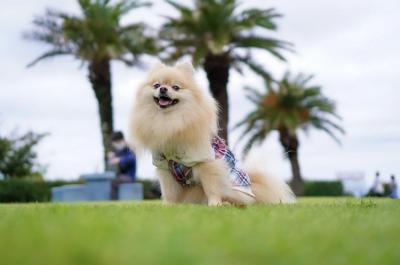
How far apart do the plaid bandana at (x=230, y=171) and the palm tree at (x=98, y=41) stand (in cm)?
2407

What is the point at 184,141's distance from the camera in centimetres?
809

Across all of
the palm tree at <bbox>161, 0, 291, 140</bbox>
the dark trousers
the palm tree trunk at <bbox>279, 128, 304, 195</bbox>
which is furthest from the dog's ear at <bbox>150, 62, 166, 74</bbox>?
the palm tree trunk at <bbox>279, 128, 304, 195</bbox>

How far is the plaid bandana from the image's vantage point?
812 centimetres

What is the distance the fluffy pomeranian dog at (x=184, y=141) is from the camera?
7992mm

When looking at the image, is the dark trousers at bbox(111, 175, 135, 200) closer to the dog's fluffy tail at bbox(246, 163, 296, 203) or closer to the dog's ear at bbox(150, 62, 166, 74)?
the dog's fluffy tail at bbox(246, 163, 296, 203)

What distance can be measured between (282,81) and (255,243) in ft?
117

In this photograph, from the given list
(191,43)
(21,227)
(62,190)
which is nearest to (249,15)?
(191,43)

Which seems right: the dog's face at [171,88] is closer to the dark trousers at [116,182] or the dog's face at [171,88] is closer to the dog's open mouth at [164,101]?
the dog's open mouth at [164,101]

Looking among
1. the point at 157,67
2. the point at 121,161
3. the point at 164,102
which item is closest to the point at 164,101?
the point at 164,102

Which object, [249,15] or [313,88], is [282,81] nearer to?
[313,88]

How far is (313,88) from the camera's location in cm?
3769

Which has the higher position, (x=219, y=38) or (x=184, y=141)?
(x=219, y=38)

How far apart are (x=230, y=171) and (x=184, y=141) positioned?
68cm

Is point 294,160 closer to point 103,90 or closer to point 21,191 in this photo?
point 103,90
